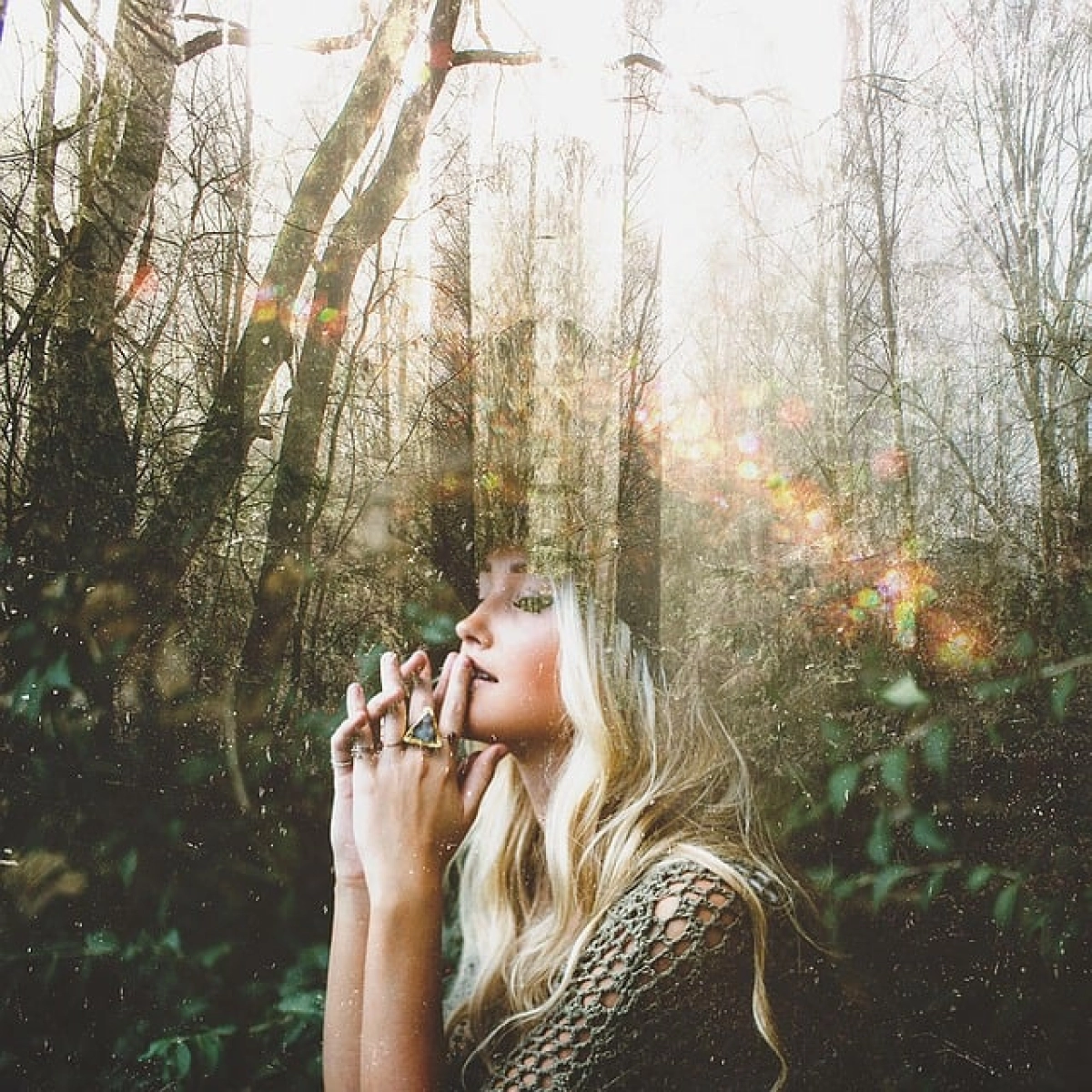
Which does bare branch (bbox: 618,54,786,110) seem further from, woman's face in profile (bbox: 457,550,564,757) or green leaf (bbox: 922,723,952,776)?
green leaf (bbox: 922,723,952,776)

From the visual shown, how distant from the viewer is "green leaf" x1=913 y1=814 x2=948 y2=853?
1.73m

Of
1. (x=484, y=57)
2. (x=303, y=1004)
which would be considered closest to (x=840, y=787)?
(x=303, y=1004)

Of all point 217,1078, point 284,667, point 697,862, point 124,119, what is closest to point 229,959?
point 217,1078

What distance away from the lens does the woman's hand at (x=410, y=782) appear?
5.21ft

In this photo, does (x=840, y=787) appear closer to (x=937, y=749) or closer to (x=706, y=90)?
(x=937, y=749)

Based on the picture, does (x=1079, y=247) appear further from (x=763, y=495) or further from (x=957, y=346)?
(x=763, y=495)

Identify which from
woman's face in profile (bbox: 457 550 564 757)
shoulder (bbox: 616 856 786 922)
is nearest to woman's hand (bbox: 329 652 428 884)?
woman's face in profile (bbox: 457 550 564 757)

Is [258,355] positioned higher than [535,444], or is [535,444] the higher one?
[258,355]

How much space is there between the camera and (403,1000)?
60.5 inches

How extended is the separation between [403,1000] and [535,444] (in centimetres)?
92

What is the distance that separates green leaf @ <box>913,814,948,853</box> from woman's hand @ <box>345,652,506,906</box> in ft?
2.48

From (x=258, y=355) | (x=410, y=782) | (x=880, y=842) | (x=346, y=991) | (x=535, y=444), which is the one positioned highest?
(x=258, y=355)

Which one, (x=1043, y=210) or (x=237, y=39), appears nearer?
(x=237, y=39)

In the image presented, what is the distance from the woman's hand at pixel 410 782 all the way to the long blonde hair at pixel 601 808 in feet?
0.34
